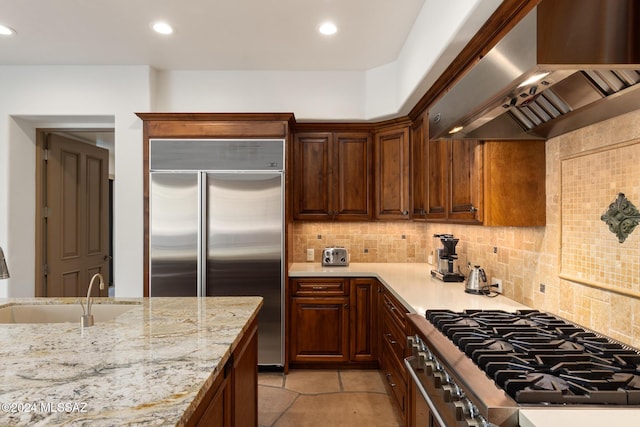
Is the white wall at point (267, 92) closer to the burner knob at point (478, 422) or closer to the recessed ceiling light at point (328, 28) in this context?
the recessed ceiling light at point (328, 28)

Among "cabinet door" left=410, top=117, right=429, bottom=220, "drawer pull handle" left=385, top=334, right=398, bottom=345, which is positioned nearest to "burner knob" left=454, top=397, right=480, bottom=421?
"drawer pull handle" left=385, top=334, right=398, bottom=345

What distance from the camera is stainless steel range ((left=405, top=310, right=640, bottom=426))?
104cm

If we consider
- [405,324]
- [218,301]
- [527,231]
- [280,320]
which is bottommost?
[280,320]

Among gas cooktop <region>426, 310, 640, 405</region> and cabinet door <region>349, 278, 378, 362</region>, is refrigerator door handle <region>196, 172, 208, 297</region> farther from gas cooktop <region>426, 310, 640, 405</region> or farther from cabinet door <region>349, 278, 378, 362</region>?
gas cooktop <region>426, 310, 640, 405</region>

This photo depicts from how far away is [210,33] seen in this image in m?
3.04

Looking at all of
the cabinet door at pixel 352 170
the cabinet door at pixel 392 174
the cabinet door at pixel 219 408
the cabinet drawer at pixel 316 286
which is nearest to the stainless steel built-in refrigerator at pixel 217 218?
the cabinet drawer at pixel 316 286

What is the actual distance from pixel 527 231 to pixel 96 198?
473 centimetres

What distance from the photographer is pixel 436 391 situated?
150 cm

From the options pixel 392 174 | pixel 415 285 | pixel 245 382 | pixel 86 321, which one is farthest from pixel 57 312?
pixel 392 174

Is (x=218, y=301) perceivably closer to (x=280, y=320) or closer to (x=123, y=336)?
(x=123, y=336)

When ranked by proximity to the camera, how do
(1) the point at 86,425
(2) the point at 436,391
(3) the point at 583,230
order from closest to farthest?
1. (1) the point at 86,425
2. (2) the point at 436,391
3. (3) the point at 583,230

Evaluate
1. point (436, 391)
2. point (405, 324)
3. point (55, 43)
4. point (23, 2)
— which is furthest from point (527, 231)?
point (55, 43)

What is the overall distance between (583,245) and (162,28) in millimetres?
3073

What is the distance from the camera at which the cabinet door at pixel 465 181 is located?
7.50 feet
